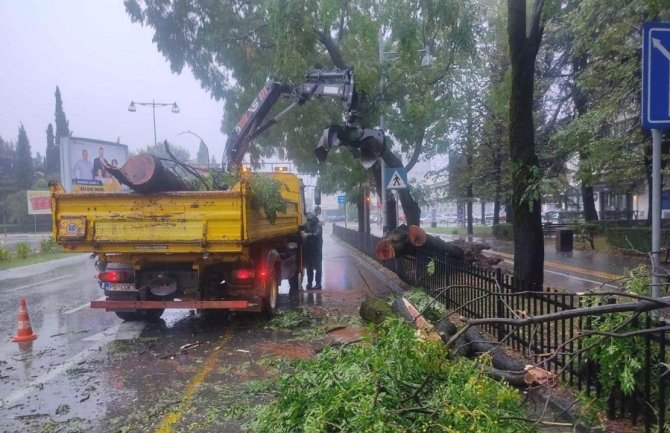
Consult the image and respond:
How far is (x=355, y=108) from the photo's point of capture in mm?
10195

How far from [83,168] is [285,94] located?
58.1ft

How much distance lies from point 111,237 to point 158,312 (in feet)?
6.41

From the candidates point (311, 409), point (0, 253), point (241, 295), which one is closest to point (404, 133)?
point (241, 295)

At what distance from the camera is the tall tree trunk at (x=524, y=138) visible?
768 cm

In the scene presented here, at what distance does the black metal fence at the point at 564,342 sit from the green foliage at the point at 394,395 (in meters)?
0.38

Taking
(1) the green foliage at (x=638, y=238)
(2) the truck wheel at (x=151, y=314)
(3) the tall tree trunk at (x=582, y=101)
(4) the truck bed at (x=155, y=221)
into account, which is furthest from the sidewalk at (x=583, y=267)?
(2) the truck wheel at (x=151, y=314)

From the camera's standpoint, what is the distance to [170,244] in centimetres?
721

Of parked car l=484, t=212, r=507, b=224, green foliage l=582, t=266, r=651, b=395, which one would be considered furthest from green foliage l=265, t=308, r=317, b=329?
parked car l=484, t=212, r=507, b=224

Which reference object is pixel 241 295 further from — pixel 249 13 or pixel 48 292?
pixel 249 13

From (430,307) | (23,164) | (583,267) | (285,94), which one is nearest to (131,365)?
(430,307)

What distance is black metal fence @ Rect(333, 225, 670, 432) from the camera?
3.46 meters

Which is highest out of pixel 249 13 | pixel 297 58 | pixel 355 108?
pixel 249 13

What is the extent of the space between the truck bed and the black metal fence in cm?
323

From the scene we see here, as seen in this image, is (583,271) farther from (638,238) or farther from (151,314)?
(151,314)
